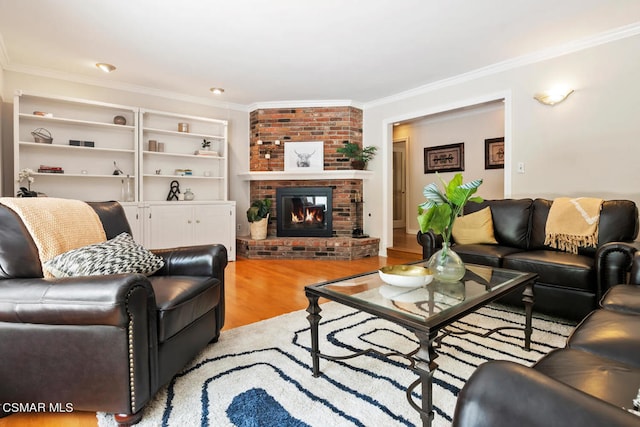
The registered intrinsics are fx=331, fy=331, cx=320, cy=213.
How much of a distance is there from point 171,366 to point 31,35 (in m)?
3.44

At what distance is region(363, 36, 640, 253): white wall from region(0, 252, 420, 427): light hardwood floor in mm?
1863

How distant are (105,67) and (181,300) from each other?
139 inches

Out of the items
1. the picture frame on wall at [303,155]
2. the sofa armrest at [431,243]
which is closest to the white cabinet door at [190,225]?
the picture frame on wall at [303,155]

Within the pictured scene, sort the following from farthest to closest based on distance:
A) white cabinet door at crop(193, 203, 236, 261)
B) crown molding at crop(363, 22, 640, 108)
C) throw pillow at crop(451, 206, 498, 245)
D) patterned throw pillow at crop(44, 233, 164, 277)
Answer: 1. white cabinet door at crop(193, 203, 236, 261)
2. throw pillow at crop(451, 206, 498, 245)
3. crown molding at crop(363, 22, 640, 108)
4. patterned throw pillow at crop(44, 233, 164, 277)

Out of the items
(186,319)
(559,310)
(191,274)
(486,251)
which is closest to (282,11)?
(191,274)

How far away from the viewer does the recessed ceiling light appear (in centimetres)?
370

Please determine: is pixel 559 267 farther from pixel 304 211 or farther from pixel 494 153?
pixel 494 153

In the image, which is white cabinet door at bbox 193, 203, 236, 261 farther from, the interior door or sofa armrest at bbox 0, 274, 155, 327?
the interior door

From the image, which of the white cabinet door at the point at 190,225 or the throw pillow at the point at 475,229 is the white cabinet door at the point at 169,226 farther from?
the throw pillow at the point at 475,229

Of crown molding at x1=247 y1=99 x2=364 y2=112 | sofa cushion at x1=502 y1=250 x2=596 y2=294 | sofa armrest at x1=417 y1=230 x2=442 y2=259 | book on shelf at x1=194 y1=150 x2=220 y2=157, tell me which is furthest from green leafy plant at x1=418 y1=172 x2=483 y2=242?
book on shelf at x1=194 y1=150 x2=220 y2=157

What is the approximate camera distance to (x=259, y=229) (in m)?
5.01

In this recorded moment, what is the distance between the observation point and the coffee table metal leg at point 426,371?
1135 mm

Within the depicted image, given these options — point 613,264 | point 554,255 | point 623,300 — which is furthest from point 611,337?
point 554,255

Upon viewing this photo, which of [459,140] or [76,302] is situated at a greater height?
[459,140]
